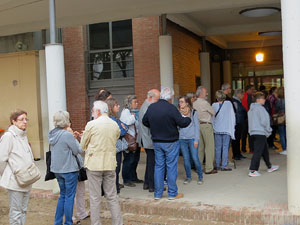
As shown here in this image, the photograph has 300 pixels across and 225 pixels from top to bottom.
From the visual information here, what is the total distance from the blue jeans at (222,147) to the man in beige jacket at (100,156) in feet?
11.3

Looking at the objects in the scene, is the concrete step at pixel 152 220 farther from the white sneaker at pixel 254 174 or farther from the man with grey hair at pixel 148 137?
the white sneaker at pixel 254 174

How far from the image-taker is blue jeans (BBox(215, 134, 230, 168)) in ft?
27.2

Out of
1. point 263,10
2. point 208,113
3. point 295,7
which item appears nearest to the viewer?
point 295,7

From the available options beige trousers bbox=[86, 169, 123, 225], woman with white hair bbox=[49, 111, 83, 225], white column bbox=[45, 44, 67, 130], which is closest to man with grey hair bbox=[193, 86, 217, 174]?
white column bbox=[45, 44, 67, 130]

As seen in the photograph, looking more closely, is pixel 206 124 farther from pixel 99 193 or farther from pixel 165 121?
pixel 99 193

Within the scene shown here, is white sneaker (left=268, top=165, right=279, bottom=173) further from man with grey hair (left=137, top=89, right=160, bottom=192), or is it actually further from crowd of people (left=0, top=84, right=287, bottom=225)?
man with grey hair (left=137, top=89, right=160, bottom=192)

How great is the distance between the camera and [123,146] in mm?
6785

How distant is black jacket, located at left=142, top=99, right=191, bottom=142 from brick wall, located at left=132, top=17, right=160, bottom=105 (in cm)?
578

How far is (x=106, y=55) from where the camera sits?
13078 mm

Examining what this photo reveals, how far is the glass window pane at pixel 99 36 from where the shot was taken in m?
13.1

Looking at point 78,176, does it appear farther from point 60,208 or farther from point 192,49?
point 192,49

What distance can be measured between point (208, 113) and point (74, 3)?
3852 millimetres

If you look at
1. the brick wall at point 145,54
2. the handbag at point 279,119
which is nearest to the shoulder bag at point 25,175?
the handbag at point 279,119

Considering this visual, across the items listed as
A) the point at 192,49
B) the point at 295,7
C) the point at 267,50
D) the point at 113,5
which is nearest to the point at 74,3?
the point at 113,5
